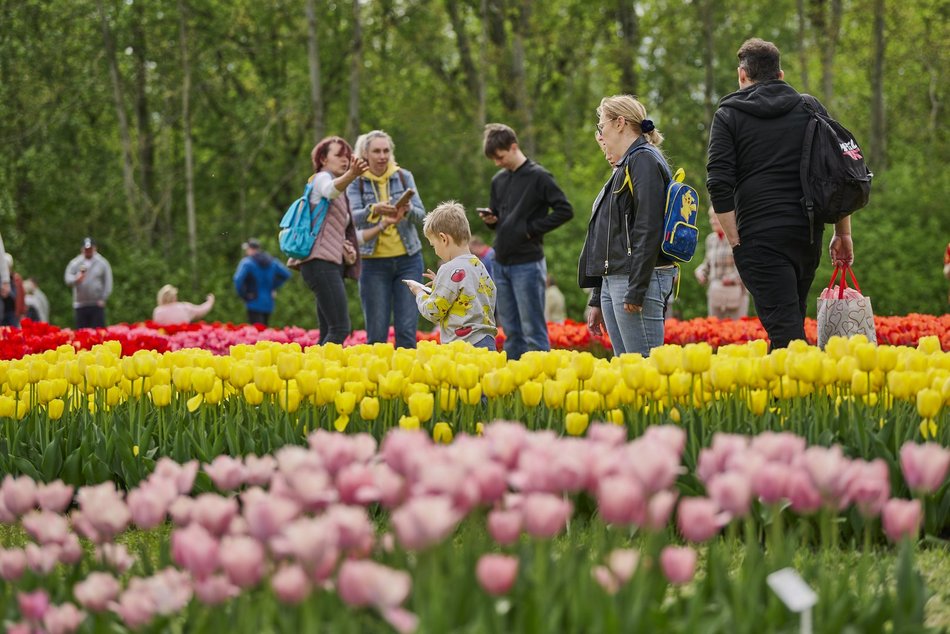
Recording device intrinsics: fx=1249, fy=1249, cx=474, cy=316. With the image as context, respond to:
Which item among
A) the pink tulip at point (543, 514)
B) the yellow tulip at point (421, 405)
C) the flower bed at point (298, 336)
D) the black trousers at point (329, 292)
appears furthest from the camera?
Result: the black trousers at point (329, 292)

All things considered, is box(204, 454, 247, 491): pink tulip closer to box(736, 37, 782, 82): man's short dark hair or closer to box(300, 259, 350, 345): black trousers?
box(736, 37, 782, 82): man's short dark hair

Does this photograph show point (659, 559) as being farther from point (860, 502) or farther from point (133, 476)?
point (133, 476)

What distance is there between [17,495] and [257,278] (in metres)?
13.3

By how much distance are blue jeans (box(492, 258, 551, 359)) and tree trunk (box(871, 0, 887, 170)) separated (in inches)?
640

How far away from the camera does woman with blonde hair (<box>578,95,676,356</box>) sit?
6098 mm

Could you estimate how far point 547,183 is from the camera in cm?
867

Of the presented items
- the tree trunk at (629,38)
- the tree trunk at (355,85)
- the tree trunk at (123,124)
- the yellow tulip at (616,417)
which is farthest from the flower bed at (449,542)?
the tree trunk at (629,38)

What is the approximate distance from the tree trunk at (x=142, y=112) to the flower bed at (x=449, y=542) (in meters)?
23.9

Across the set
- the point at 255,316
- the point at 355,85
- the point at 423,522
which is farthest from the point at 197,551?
the point at 355,85

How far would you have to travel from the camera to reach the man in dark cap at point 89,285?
16828mm

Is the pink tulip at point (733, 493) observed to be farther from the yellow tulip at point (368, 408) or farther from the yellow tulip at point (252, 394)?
the yellow tulip at point (252, 394)

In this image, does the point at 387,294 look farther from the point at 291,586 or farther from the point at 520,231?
the point at 291,586

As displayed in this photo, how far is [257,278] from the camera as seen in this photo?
15.6m

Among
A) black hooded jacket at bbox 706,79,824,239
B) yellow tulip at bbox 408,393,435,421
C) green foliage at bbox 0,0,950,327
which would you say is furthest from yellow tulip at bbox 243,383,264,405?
green foliage at bbox 0,0,950,327
